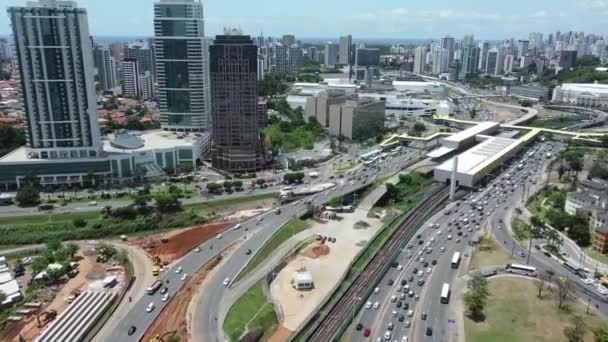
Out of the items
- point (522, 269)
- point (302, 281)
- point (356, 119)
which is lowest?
point (302, 281)

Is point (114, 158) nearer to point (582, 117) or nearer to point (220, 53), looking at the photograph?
point (220, 53)

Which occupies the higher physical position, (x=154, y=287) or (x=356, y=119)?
(x=356, y=119)

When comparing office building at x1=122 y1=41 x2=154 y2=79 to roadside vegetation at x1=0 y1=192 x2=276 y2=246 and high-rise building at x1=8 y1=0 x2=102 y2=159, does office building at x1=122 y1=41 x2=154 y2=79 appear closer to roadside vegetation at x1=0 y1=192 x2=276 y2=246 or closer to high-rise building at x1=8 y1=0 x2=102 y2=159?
high-rise building at x1=8 y1=0 x2=102 y2=159

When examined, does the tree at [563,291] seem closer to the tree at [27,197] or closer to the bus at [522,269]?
the bus at [522,269]

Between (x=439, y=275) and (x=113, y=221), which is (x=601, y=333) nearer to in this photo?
(x=439, y=275)

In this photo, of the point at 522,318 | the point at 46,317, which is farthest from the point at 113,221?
the point at 522,318

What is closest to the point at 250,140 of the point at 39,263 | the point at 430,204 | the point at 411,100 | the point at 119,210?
the point at 119,210

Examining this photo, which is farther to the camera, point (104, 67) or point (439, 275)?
point (104, 67)
